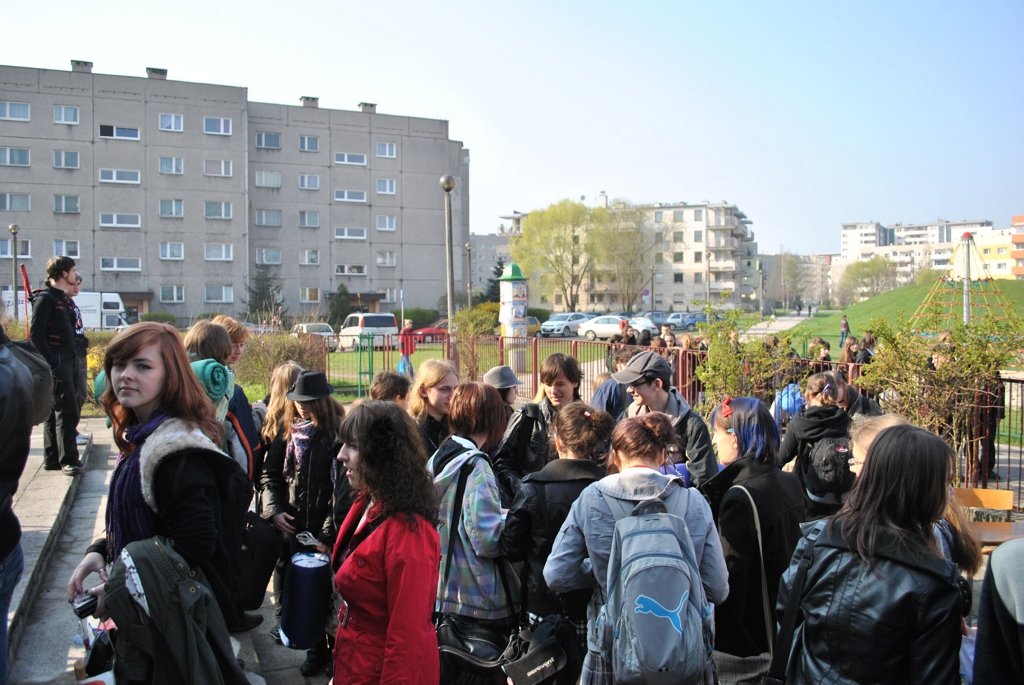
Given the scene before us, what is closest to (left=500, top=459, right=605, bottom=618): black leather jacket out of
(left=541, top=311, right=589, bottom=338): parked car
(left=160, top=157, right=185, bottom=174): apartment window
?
(left=541, top=311, right=589, bottom=338): parked car

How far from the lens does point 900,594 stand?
8.17 ft

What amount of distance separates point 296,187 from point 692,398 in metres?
51.7

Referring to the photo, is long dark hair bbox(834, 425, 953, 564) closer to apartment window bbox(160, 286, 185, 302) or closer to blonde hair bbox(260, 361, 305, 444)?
blonde hair bbox(260, 361, 305, 444)

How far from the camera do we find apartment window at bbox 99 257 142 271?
5246 cm

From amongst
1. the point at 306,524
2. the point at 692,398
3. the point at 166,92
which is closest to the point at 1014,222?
the point at 166,92

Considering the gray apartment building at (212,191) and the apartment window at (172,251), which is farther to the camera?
the apartment window at (172,251)

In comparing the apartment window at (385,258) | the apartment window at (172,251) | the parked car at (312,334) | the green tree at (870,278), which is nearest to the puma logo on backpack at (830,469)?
the parked car at (312,334)

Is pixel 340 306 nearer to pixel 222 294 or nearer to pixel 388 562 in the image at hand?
pixel 222 294

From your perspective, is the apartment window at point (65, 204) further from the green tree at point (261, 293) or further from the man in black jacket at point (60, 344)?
the man in black jacket at point (60, 344)

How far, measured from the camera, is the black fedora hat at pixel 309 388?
4.88 m

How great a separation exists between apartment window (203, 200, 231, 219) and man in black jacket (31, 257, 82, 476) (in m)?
51.0

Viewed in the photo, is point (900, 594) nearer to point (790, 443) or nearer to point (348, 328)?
point (790, 443)

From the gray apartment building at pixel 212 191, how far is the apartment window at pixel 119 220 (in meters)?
0.09

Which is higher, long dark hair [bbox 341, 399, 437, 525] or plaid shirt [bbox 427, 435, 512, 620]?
long dark hair [bbox 341, 399, 437, 525]
